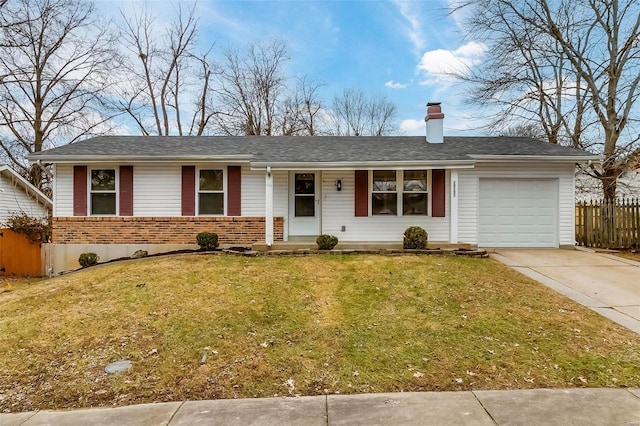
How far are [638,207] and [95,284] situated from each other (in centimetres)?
1523

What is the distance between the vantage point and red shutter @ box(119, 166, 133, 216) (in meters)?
10.7

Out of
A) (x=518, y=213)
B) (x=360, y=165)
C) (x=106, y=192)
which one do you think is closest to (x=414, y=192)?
(x=360, y=165)

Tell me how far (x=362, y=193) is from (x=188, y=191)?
5.38 m

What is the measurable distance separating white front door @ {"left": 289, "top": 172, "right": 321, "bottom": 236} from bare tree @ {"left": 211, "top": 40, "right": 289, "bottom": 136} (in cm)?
1359

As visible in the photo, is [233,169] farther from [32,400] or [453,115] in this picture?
[453,115]

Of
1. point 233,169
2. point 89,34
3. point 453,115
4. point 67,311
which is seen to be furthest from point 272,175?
point 89,34

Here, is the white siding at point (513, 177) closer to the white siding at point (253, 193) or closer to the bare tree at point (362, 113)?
the white siding at point (253, 193)

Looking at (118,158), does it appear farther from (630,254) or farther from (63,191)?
(630,254)

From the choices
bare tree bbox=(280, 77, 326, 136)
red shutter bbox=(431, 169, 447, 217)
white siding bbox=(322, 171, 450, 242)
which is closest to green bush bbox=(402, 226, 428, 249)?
white siding bbox=(322, 171, 450, 242)

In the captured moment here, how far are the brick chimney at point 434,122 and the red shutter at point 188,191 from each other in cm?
814

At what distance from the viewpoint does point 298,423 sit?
9.87 feet

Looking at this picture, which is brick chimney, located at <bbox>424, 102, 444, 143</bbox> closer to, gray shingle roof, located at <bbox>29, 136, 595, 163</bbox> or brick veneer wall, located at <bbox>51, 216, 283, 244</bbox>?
gray shingle roof, located at <bbox>29, 136, 595, 163</bbox>

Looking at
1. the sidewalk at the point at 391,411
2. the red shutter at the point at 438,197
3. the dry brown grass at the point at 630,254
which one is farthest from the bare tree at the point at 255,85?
the sidewalk at the point at 391,411

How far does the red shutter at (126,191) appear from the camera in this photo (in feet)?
35.0
